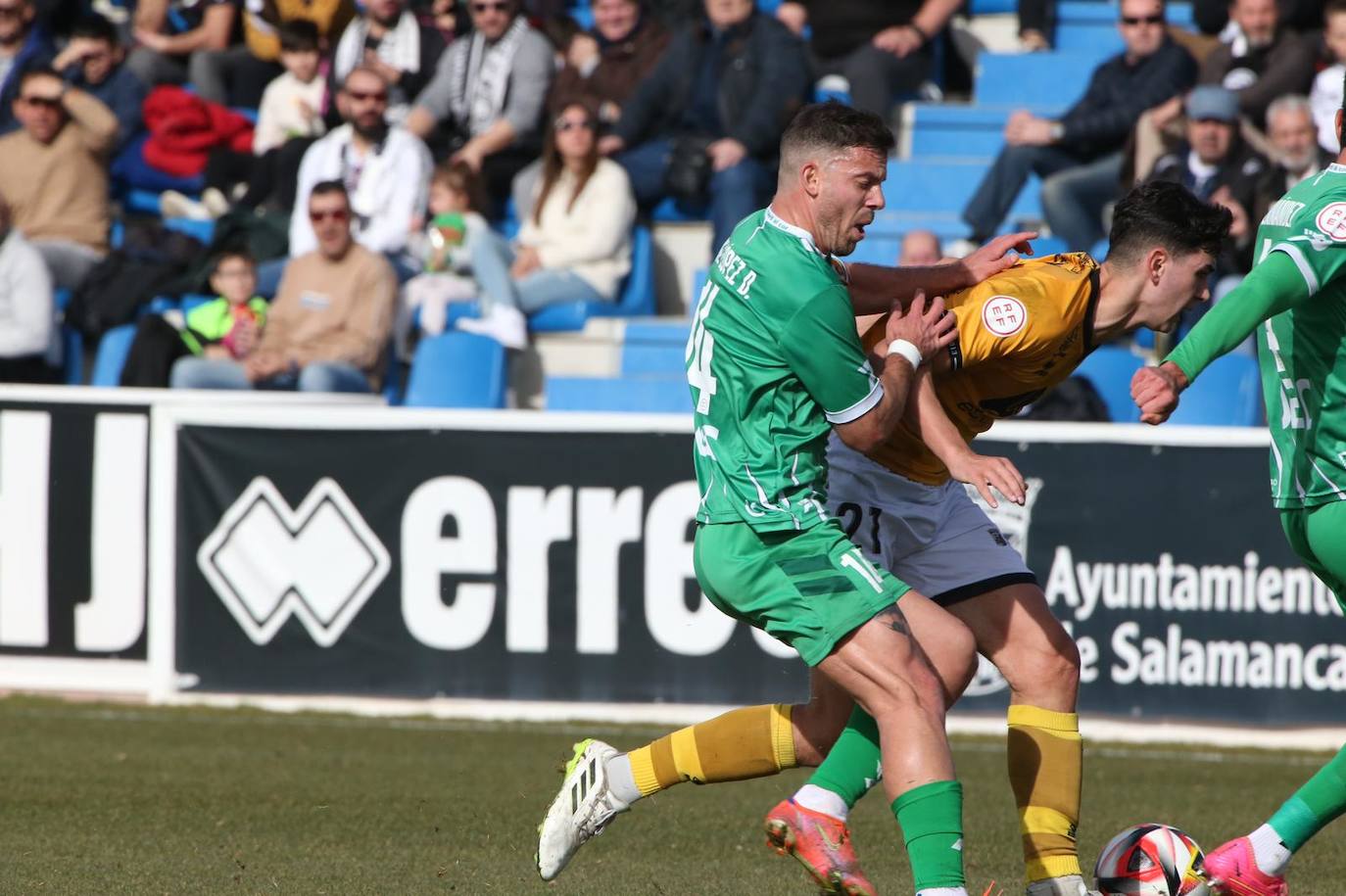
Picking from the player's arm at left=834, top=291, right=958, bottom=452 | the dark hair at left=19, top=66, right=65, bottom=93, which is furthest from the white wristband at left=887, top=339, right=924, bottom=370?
the dark hair at left=19, top=66, right=65, bottom=93

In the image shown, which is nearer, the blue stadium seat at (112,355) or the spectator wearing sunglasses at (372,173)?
the blue stadium seat at (112,355)

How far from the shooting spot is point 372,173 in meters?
13.1

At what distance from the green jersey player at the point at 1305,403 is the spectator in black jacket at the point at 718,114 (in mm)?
7039

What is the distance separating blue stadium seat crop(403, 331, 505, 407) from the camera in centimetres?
1197

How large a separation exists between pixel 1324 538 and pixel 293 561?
6.05 metres

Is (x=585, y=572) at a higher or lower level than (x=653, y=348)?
lower

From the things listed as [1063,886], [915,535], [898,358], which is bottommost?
[1063,886]

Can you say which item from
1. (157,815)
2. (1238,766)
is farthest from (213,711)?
(1238,766)

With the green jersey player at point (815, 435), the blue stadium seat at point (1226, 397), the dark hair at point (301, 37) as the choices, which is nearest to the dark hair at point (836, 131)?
the green jersey player at point (815, 435)

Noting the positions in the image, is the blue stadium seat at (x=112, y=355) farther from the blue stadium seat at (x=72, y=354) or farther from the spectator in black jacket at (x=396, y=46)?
the spectator in black jacket at (x=396, y=46)

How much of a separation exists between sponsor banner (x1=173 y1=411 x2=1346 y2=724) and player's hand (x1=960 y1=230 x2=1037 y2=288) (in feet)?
13.4

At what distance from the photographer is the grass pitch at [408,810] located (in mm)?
5965

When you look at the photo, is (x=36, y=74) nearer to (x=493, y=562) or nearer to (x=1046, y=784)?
(x=493, y=562)

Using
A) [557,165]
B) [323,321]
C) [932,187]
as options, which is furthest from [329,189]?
[932,187]
